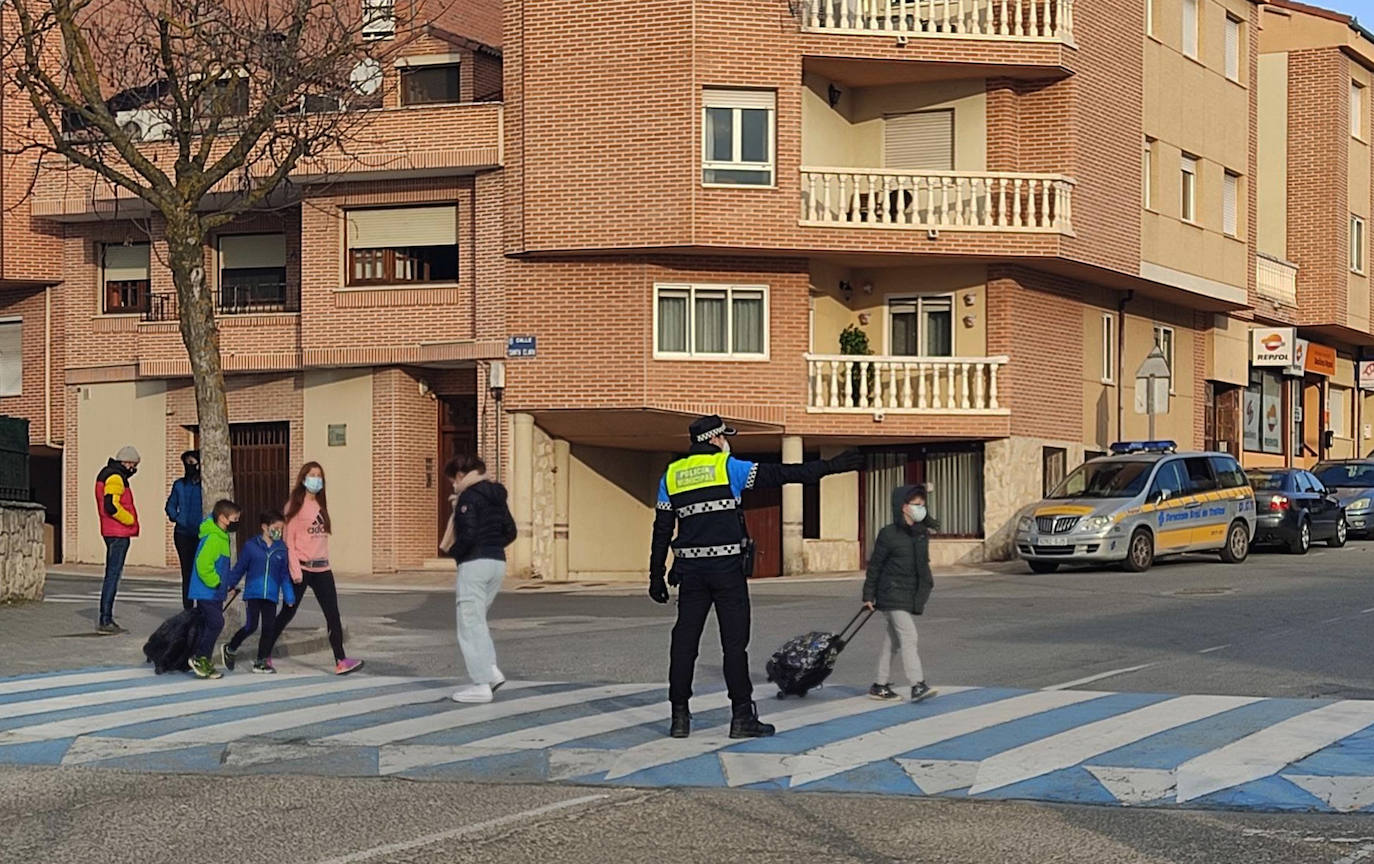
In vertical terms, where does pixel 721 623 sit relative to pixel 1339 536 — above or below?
above

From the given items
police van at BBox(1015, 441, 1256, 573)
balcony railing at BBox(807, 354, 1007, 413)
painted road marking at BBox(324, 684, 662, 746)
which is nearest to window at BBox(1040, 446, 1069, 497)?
balcony railing at BBox(807, 354, 1007, 413)

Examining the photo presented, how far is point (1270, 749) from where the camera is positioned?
1072 centimetres

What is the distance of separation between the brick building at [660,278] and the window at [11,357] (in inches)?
11.2

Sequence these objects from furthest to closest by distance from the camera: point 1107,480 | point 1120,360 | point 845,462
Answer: point 1120,360
point 1107,480
point 845,462

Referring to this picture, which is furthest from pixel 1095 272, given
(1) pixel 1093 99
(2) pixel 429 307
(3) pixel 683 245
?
(2) pixel 429 307

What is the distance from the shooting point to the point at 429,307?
102 feet

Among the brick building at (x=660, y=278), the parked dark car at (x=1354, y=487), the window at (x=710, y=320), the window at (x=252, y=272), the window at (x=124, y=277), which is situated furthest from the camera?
the parked dark car at (x=1354, y=487)

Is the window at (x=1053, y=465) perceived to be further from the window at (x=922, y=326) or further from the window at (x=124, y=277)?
the window at (x=124, y=277)

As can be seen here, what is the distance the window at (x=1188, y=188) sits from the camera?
3625 cm

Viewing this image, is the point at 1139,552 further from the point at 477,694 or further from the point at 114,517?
the point at 477,694

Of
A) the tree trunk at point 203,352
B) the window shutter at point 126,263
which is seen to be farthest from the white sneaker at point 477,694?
the window shutter at point 126,263

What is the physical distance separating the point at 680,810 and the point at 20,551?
44.6ft

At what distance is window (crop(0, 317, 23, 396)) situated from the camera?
115ft

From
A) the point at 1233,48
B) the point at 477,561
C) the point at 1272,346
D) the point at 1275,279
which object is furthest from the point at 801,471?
the point at 1275,279
